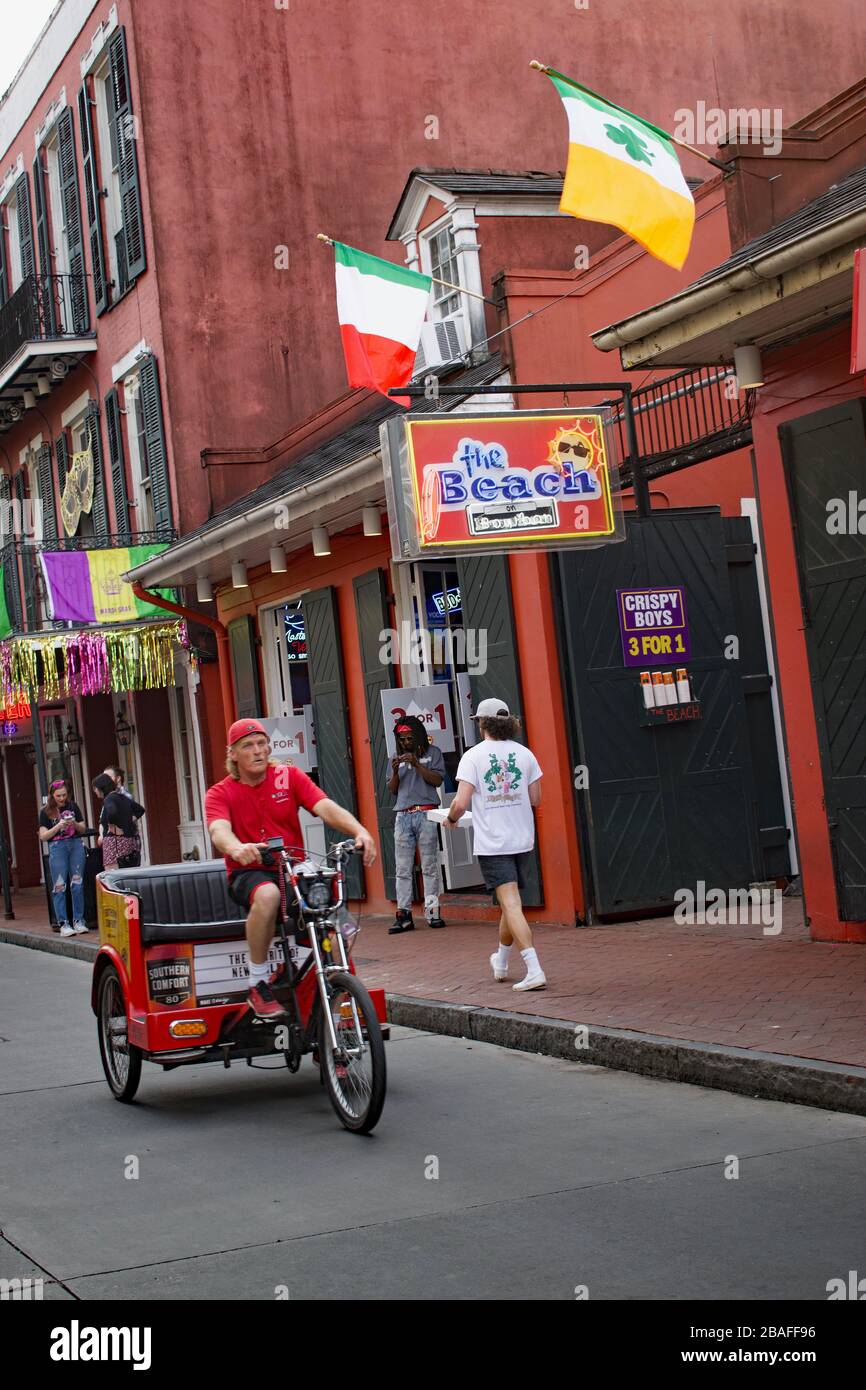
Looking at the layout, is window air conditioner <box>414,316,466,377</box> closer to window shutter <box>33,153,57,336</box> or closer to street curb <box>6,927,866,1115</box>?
street curb <box>6,927,866,1115</box>

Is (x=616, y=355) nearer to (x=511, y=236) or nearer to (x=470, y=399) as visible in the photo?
(x=470, y=399)

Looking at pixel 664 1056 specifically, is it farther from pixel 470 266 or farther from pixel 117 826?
pixel 117 826

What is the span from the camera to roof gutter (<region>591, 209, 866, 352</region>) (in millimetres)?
8312

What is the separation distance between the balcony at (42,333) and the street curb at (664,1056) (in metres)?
16.1

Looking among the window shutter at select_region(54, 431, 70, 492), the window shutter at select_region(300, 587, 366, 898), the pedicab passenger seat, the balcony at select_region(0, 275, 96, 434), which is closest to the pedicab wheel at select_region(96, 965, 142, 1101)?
the pedicab passenger seat

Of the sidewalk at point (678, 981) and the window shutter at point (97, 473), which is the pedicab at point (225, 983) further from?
the window shutter at point (97, 473)

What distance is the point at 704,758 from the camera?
1364cm

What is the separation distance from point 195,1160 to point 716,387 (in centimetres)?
785

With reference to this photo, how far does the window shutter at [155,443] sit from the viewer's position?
21078mm

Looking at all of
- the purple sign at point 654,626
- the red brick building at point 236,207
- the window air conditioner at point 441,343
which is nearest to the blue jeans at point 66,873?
the red brick building at point 236,207

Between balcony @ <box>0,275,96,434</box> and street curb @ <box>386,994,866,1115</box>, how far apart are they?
16.1 m

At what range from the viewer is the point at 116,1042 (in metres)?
8.49

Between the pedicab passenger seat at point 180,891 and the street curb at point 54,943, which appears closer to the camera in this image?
the pedicab passenger seat at point 180,891

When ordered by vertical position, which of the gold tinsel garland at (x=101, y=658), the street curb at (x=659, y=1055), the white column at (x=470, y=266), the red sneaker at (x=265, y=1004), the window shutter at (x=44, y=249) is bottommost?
the street curb at (x=659, y=1055)
